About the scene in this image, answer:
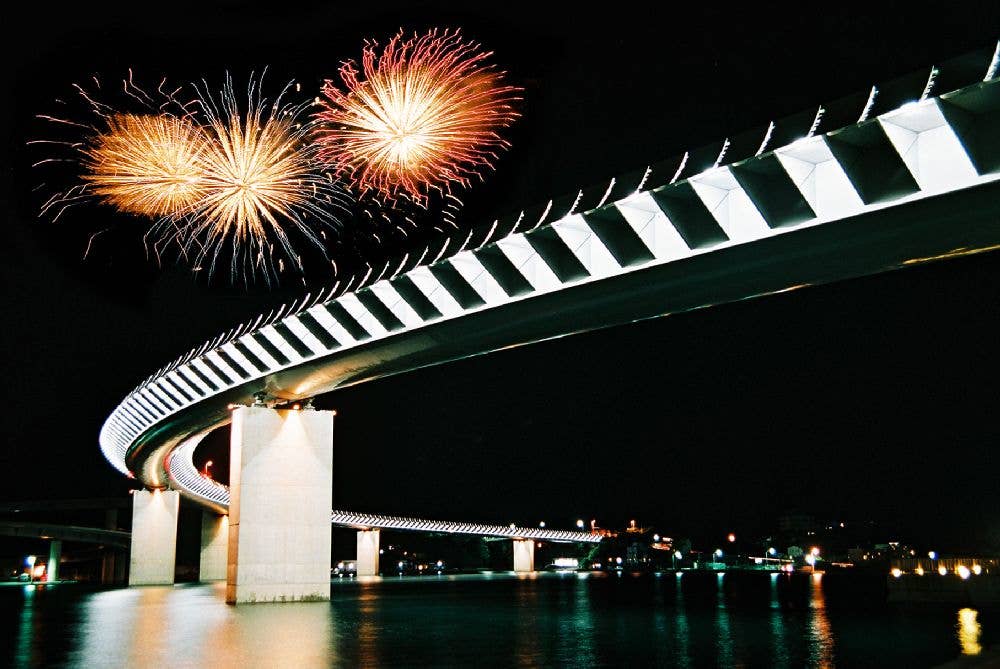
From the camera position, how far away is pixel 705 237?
75.6ft

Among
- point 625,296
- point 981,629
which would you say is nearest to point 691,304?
point 625,296

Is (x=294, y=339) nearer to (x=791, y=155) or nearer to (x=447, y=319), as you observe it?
(x=447, y=319)

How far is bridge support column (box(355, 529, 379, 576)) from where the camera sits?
134 metres

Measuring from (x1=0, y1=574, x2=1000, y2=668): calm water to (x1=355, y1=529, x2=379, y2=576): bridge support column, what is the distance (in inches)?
3711

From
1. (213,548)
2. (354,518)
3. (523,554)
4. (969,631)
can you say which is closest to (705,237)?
(969,631)

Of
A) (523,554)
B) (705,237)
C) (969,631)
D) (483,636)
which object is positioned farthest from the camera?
(523,554)

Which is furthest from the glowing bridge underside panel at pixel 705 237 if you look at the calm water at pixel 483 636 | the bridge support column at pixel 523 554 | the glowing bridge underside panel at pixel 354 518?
the bridge support column at pixel 523 554

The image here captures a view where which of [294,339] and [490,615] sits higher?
[294,339]

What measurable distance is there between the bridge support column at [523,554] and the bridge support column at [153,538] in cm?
8258

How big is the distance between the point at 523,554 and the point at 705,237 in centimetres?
14291

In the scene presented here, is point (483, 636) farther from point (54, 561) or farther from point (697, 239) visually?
point (54, 561)

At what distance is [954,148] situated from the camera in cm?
1844

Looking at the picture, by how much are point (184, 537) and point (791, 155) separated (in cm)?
16233

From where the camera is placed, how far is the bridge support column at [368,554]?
133500mm
